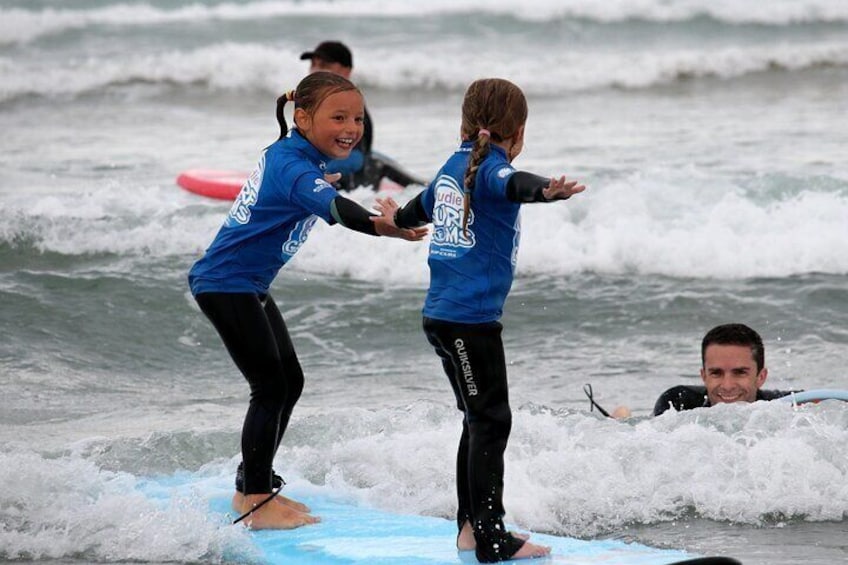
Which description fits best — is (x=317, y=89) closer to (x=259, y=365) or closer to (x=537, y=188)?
(x=259, y=365)

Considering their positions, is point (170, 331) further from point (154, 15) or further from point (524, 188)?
point (154, 15)

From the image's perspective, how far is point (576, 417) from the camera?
6.60 meters

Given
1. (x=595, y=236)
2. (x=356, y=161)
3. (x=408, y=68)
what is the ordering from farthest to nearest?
(x=408, y=68) → (x=356, y=161) → (x=595, y=236)

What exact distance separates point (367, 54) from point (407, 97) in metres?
2.49

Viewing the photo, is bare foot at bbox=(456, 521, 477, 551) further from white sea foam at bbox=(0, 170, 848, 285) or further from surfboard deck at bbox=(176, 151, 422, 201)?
surfboard deck at bbox=(176, 151, 422, 201)

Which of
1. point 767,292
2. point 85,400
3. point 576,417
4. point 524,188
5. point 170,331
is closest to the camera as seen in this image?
point 524,188

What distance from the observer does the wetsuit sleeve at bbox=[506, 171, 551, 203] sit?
435cm

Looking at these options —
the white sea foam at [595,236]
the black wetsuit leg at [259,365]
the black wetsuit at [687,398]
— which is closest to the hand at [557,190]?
the black wetsuit leg at [259,365]

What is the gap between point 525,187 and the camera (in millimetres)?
4398

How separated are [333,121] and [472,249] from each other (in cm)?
85

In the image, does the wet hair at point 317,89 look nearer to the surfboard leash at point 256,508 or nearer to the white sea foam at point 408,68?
the surfboard leash at point 256,508

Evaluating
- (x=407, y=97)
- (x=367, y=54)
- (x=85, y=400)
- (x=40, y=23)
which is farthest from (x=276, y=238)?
(x=40, y=23)

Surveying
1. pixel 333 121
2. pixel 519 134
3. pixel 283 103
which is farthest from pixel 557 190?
pixel 283 103

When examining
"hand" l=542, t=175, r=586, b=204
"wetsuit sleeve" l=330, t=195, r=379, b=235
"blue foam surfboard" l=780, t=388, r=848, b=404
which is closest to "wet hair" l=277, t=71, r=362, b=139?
"wetsuit sleeve" l=330, t=195, r=379, b=235
